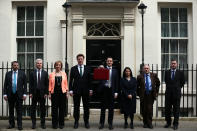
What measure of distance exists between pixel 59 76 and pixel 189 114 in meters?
5.56

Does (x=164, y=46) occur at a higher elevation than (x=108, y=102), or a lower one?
higher

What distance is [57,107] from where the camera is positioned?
38.0ft

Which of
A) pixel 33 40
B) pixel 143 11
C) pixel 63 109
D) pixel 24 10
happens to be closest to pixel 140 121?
pixel 63 109

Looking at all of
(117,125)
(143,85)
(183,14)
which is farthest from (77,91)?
(183,14)

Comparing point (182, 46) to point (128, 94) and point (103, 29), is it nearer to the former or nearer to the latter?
point (103, 29)

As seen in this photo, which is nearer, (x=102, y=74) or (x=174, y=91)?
(x=102, y=74)

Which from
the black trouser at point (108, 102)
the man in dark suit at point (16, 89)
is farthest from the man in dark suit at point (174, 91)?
the man in dark suit at point (16, 89)

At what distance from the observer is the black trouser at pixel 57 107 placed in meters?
11.5

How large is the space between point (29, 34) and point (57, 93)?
4.28m

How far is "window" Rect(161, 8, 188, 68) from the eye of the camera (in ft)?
49.5

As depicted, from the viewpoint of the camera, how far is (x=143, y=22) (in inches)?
577

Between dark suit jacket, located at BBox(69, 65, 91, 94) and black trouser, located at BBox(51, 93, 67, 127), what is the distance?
365mm

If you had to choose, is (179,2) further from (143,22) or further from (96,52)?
(96,52)

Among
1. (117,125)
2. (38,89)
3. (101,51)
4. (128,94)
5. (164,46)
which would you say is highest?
(164,46)
